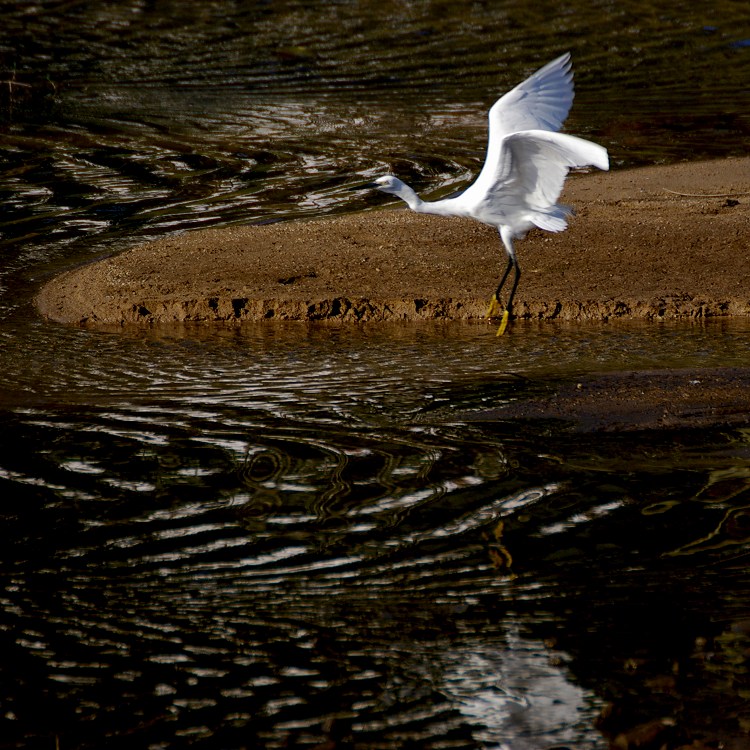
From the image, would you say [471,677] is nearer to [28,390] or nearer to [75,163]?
[28,390]

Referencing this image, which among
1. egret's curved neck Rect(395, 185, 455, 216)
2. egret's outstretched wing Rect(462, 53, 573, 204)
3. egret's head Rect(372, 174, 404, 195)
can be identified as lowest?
egret's curved neck Rect(395, 185, 455, 216)

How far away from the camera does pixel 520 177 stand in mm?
7781

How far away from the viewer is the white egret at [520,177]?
7.67m

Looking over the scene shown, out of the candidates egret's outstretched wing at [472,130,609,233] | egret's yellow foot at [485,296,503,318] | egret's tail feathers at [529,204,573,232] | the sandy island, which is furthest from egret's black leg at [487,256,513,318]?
egret's tail feathers at [529,204,573,232]

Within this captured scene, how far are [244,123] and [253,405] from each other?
38.0 feet

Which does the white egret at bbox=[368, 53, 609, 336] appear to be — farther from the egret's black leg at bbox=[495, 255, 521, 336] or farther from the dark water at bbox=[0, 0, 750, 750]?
the dark water at bbox=[0, 0, 750, 750]

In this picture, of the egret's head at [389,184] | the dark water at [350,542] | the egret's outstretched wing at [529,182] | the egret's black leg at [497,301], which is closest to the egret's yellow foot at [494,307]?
the egret's black leg at [497,301]

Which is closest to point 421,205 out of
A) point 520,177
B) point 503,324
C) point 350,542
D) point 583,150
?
point 520,177

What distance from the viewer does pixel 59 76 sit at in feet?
71.7

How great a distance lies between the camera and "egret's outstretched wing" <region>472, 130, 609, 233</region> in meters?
7.00

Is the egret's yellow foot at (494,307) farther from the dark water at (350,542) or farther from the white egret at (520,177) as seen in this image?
the dark water at (350,542)

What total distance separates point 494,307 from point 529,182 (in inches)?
45.7

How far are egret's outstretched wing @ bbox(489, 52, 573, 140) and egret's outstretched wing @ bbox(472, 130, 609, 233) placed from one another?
408 mm

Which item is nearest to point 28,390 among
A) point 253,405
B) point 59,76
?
point 253,405
